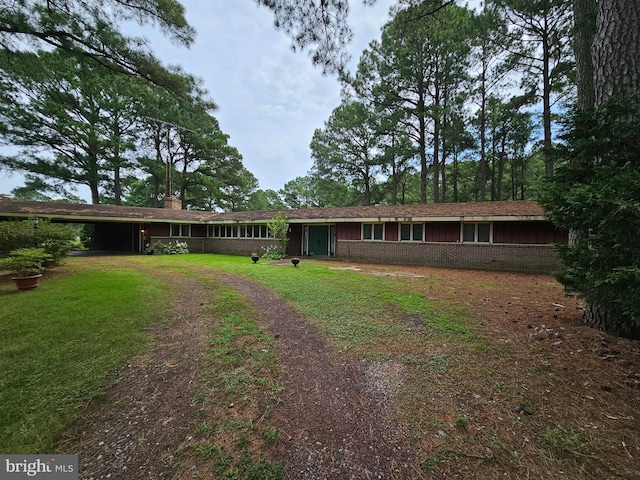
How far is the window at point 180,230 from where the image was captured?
55.6 ft

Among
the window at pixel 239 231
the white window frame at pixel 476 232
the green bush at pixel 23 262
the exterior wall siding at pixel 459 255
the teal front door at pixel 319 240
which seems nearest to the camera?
the green bush at pixel 23 262

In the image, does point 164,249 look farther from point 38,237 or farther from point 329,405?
point 329,405

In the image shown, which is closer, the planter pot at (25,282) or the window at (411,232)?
the planter pot at (25,282)

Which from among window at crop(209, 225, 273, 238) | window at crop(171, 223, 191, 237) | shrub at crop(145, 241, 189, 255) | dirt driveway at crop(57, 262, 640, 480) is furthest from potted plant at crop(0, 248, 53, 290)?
window at crop(171, 223, 191, 237)

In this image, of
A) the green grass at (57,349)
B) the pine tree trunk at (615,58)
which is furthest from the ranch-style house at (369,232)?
the green grass at (57,349)

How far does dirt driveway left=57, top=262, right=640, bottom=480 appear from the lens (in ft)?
5.31

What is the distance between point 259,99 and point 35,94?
15876 mm

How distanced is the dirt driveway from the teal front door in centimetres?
1136

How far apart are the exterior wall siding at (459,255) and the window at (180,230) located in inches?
444

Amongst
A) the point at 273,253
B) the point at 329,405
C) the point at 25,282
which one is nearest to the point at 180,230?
the point at 273,253

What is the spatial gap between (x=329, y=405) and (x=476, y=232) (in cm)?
1094

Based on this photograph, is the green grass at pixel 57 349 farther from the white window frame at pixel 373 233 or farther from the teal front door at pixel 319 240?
the teal front door at pixel 319 240

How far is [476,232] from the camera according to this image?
10688mm

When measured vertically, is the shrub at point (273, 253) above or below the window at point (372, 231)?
below
